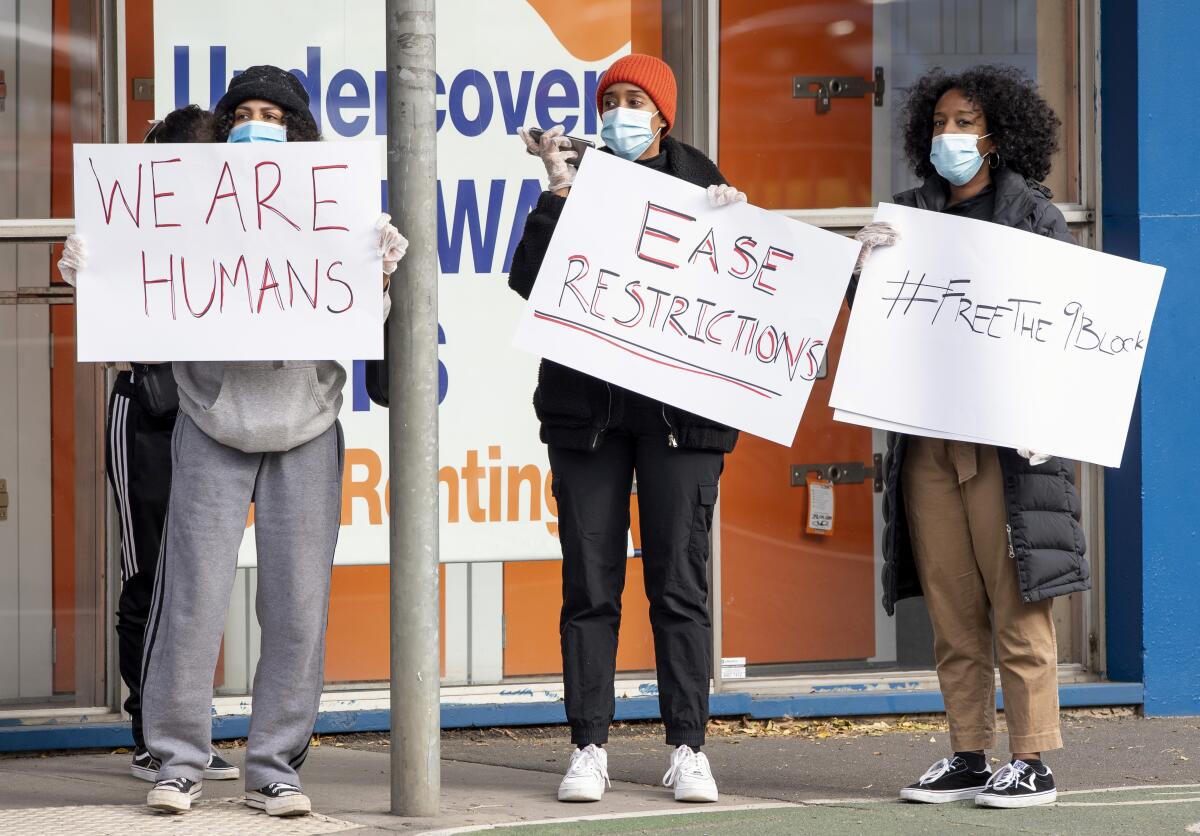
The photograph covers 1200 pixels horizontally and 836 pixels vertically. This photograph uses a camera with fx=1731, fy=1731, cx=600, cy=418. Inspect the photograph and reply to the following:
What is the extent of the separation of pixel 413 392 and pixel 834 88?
2880 mm

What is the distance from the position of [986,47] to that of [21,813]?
4.42 meters

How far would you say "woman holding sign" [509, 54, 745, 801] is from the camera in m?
4.66

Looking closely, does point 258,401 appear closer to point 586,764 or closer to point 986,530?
point 586,764

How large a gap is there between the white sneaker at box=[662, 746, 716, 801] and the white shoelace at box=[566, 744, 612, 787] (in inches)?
7.8

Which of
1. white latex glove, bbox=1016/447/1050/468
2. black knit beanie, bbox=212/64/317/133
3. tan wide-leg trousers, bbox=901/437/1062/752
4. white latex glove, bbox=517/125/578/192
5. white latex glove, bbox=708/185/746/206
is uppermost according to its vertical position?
black knit beanie, bbox=212/64/317/133

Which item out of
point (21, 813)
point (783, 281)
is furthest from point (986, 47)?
point (21, 813)

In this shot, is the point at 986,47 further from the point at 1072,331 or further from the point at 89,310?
the point at 89,310

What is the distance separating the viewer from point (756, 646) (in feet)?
21.4

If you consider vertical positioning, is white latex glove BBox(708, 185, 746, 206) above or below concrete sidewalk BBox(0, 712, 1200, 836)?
above

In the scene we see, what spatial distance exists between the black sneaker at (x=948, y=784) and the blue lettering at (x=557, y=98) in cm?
264

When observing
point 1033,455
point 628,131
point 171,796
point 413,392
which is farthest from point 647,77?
point 171,796

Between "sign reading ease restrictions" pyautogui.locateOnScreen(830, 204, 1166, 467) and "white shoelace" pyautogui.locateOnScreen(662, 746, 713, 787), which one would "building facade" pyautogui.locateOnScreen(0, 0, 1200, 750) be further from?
"sign reading ease restrictions" pyautogui.locateOnScreen(830, 204, 1166, 467)

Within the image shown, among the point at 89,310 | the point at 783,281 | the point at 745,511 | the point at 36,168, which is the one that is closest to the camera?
the point at 89,310

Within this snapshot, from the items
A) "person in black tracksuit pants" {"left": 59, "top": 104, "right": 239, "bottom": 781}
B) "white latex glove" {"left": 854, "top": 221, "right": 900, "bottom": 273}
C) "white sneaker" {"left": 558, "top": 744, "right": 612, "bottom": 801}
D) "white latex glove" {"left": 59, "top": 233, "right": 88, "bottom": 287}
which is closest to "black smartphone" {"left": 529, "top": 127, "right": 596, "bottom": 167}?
"white latex glove" {"left": 854, "top": 221, "right": 900, "bottom": 273}
